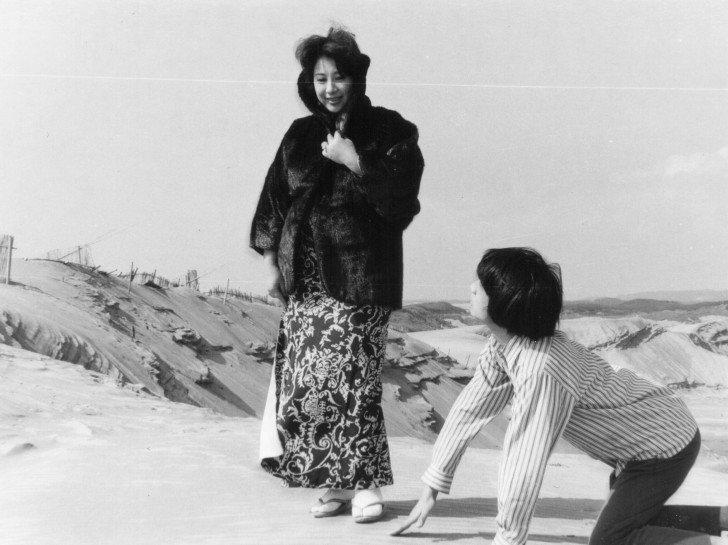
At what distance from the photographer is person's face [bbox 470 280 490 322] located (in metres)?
2.39

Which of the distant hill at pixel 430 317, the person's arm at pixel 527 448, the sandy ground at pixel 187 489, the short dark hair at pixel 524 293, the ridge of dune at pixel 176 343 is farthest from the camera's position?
the distant hill at pixel 430 317

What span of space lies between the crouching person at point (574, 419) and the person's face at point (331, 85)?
102 centimetres

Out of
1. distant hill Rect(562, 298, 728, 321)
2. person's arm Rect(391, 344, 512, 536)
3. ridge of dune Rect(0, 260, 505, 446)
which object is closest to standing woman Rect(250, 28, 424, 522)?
person's arm Rect(391, 344, 512, 536)

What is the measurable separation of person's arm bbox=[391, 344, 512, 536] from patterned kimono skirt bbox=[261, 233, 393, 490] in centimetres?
54

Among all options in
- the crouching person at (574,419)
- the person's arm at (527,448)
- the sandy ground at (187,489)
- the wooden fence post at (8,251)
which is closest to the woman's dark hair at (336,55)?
the crouching person at (574,419)

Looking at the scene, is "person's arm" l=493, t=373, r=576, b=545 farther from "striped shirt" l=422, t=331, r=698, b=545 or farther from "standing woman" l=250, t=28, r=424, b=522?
"standing woman" l=250, t=28, r=424, b=522

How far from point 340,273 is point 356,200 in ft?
0.87

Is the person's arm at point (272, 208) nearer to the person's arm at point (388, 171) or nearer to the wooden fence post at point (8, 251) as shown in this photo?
the person's arm at point (388, 171)

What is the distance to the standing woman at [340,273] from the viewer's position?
3.08 meters

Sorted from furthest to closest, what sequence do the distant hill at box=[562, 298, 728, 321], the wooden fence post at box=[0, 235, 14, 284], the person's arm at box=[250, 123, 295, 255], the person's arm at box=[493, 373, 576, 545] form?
the distant hill at box=[562, 298, 728, 321]
the wooden fence post at box=[0, 235, 14, 284]
the person's arm at box=[250, 123, 295, 255]
the person's arm at box=[493, 373, 576, 545]

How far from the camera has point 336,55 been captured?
3119mm

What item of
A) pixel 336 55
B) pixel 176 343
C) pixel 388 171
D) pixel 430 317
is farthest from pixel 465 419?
pixel 430 317

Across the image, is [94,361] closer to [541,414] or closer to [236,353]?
[236,353]

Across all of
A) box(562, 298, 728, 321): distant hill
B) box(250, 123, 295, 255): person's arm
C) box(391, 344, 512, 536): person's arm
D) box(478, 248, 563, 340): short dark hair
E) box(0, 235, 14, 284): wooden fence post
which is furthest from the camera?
box(562, 298, 728, 321): distant hill
